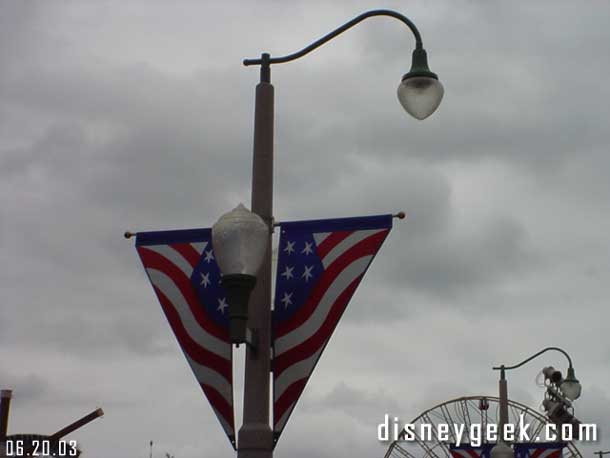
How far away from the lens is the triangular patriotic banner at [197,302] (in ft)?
29.7

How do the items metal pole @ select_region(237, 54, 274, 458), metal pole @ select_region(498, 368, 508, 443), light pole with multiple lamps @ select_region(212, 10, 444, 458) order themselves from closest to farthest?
light pole with multiple lamps @ select_region(212, 10, 444, 458)
metal pole @ select_region(237, 54, 274, 458)
metal pole @ select_region(498, 368, 508, 443)

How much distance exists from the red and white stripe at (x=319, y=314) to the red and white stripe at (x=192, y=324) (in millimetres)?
471

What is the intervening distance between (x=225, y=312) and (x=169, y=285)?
2.24ft

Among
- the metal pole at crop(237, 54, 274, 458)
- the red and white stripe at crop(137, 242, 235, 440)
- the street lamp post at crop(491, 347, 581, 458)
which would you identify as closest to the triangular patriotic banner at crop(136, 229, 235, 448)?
the red and white stripe at crop(137, 242, 235, 440)

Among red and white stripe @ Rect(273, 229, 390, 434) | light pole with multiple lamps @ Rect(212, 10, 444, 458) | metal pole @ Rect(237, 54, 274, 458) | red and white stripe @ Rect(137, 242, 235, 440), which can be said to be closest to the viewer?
light pole with multiple lamps @ Rect(212, 10, 444, 458)

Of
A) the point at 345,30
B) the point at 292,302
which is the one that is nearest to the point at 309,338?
the point at 292,302

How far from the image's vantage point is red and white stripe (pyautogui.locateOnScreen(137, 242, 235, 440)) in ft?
29.7

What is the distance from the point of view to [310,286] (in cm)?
926

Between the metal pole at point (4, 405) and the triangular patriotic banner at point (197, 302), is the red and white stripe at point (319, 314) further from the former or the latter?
the metal pole at point (4, 405)

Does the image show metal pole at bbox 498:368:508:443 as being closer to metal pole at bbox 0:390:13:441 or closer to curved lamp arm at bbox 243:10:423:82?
metal pole at bbox 0:390:13:441

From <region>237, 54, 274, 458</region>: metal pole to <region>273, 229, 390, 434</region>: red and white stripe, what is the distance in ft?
0.87

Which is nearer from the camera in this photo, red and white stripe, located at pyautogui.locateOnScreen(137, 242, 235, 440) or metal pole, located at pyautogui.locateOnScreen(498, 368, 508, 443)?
red and white stripe, located at pyautogui.locateOnScreen(137, 242, 235, 440)

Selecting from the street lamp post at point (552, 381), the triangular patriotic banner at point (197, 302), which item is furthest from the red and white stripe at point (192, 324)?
the street lamp post at point (552, 381)

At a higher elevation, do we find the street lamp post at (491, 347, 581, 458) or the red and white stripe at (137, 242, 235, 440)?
the street lamp post at (491, 347, 581, 458)
